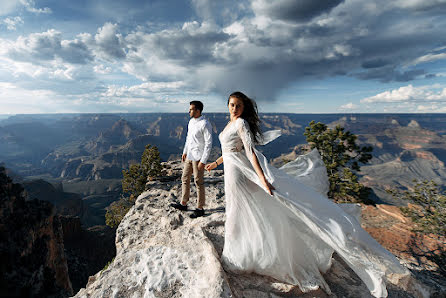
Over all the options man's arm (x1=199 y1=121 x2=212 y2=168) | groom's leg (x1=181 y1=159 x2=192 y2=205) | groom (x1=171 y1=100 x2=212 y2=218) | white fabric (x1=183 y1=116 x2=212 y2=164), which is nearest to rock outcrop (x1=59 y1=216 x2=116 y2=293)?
groom's leg (x1=181 y1=159 x2=192 y2=205)


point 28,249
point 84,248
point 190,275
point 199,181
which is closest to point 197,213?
point 199,181

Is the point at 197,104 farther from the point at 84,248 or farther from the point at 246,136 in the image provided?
the point at 84,248

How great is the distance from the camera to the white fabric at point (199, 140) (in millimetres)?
4828

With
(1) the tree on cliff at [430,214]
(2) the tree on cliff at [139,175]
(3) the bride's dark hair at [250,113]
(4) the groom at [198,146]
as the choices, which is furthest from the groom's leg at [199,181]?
(1) the tree on cliff at [430,214]

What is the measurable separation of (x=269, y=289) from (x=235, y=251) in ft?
2.33

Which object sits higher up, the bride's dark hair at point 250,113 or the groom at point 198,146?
the bride's dark hair at point 250,113

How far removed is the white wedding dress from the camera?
2908 mm

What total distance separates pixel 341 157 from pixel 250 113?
1577 cm

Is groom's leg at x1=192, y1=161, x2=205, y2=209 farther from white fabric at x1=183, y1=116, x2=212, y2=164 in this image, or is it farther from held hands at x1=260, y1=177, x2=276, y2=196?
held hands at x1=260, y1=177, x2=276, y2=196

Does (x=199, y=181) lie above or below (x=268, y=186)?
below

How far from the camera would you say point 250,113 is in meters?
3.38

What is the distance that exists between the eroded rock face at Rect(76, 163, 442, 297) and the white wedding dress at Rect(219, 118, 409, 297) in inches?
→ 8.2

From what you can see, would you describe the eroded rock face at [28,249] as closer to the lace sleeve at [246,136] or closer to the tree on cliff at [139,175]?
the lace sleeve at [246,136]

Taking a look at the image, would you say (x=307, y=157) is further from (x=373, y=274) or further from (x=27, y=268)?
(x=27, y=268)
